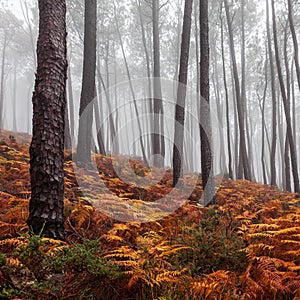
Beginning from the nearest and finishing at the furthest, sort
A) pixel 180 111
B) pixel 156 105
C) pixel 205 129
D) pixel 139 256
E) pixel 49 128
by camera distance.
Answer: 1. pixel 139 256
2. pixel 49 128
3. pixel 205 129
4. pixel 180 111
5. pixel 156 105

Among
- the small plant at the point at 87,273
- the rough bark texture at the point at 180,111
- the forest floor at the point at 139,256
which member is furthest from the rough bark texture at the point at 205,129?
the small plant at the point at 87,273

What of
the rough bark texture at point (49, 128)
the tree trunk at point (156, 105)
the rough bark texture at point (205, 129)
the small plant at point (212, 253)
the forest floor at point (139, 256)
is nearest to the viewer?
the forest floor at point (139, 256)

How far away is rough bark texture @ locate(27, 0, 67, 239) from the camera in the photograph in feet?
11.7

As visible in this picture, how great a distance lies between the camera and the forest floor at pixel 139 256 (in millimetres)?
2760

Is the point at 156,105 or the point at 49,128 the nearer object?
the point at 49,128

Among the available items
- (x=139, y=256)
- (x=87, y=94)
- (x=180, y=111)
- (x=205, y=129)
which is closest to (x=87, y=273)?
(x=139, y=256)

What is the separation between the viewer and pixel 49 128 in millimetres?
3695

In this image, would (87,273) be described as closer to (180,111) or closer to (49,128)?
(49,128)

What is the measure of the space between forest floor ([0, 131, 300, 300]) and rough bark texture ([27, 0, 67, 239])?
0.34 meters

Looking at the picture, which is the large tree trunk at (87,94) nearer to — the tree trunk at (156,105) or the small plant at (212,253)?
the tree trunk at (156,105)

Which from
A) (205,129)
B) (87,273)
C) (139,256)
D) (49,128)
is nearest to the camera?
(87,273)

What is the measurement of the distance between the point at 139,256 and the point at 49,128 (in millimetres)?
1915

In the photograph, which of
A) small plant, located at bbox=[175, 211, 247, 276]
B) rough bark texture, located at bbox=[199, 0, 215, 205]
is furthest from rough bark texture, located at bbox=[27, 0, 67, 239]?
rough bark texture, located at bbox=[199, 0, 215, 205]

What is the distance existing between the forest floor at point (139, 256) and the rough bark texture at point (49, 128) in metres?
0.34
